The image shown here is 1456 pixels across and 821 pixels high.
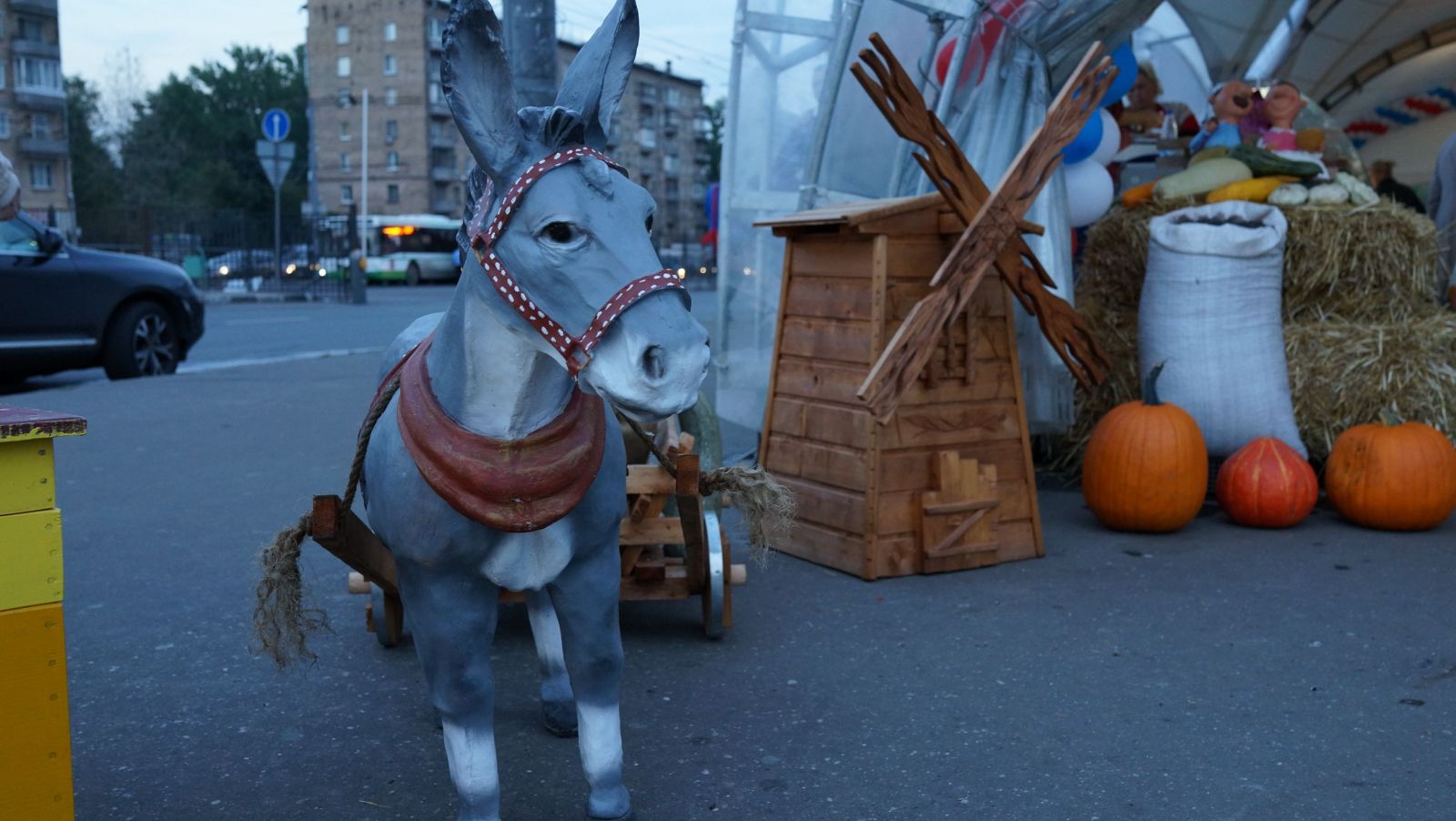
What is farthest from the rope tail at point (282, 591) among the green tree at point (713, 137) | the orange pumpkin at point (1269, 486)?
the green tree at point (713, 137)

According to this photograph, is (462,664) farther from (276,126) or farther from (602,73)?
(276,126)

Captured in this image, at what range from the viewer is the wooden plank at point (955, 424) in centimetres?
480

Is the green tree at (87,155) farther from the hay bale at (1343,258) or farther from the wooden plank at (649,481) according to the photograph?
the wooden plank at (649,481)

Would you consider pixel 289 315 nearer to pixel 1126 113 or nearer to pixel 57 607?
pixel 1126 113

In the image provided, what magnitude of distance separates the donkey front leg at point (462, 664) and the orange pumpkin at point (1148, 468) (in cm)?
348

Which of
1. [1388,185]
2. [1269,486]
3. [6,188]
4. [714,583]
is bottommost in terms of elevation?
[714,583]

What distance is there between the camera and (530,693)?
3.67 metres

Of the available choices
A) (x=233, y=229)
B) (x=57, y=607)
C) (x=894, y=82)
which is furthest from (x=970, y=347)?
(x=233, y=229)

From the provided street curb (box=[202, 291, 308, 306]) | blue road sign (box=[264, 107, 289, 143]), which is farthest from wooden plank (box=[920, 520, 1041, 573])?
street curb (box=[202, 291, 308, 306])

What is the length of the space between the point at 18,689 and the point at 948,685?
8.04 ft

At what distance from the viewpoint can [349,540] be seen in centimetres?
291

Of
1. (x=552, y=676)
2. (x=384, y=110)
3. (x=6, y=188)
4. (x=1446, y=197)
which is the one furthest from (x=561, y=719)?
(x=384, y=110)

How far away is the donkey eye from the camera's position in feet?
7.01

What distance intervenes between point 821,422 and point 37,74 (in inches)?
2361
